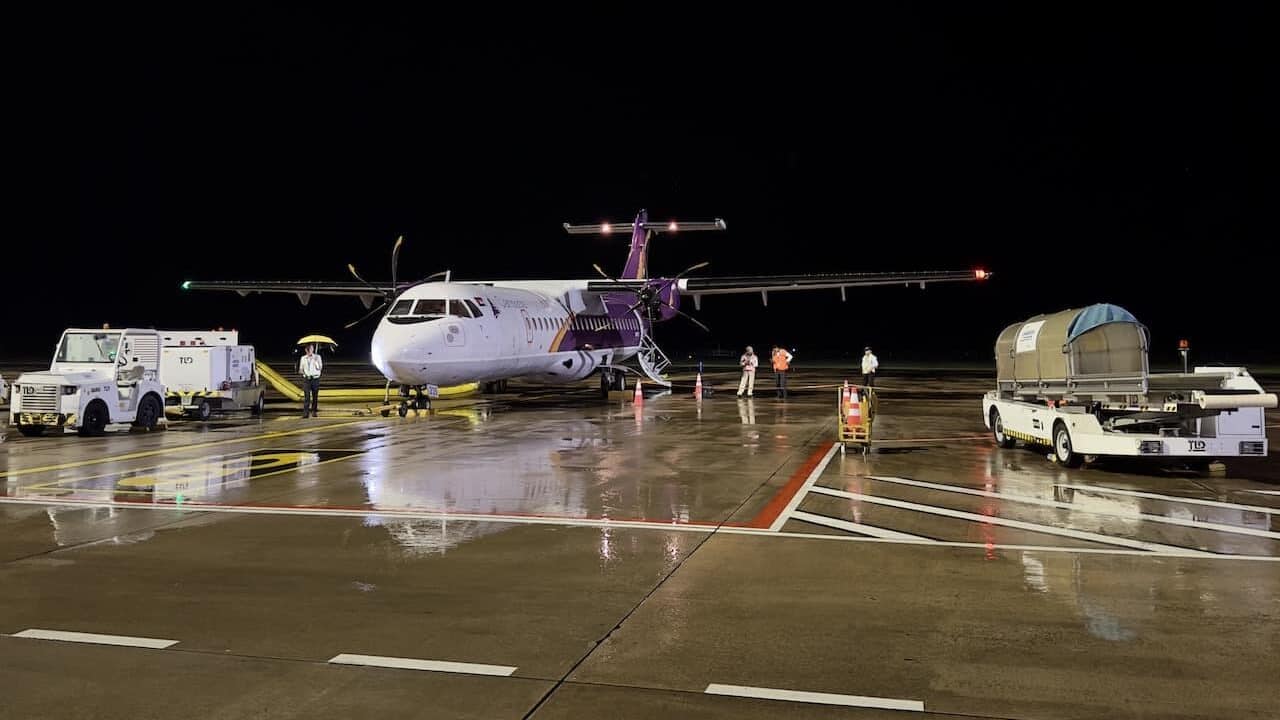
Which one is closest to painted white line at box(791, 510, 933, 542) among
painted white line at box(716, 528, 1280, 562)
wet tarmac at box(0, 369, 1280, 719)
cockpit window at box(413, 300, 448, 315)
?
wet tarmac at box(0, 369, 1280, 719)

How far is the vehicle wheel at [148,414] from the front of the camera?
1894 centimetres

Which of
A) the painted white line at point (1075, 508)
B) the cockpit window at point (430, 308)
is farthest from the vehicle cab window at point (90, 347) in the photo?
the painted white line at point (1075, 508)

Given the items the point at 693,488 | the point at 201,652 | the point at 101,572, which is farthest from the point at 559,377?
the point at 201,652

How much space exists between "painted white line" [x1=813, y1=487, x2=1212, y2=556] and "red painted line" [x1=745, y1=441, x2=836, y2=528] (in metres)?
0.37

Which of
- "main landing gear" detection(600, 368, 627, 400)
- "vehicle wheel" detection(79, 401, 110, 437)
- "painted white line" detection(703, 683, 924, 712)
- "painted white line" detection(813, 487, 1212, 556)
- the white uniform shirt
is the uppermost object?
the white uniform shirt

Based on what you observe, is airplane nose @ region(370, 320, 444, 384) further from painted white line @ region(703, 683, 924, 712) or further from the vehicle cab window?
painted white line @ region(703, 683, 924, 712)

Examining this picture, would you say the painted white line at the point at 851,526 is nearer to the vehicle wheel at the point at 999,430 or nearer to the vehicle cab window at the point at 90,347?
the vehicle wheel at the point at 999,430

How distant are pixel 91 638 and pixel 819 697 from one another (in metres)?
4.14

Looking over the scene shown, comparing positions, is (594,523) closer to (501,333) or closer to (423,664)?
(423,664)

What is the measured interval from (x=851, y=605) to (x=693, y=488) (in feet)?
16.9

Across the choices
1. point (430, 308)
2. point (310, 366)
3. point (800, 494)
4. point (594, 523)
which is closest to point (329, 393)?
point (310, 366)

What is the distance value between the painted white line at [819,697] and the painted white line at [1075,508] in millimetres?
5889

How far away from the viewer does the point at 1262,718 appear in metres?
4.25

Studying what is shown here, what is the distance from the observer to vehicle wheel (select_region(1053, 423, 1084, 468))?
1299cm
